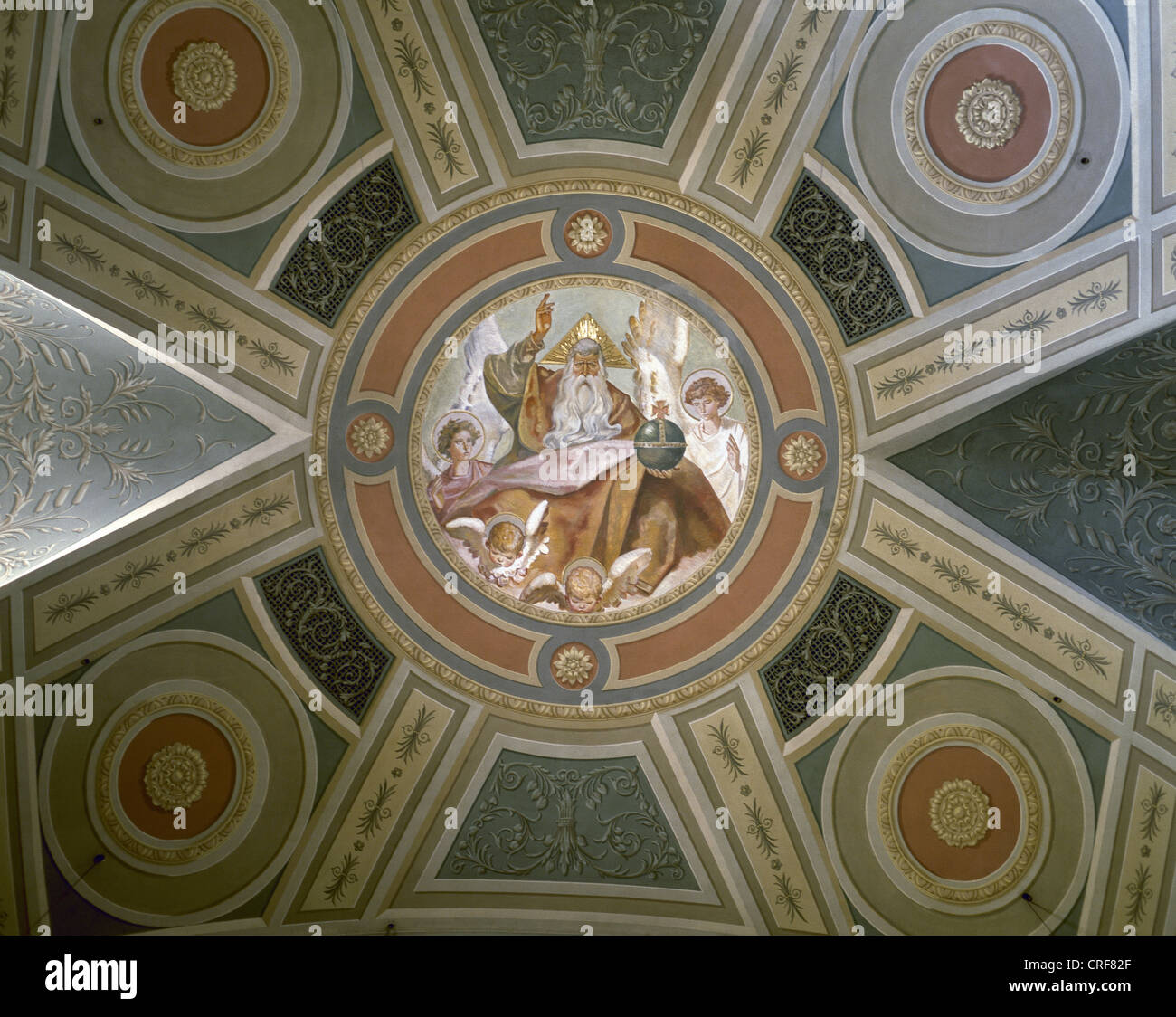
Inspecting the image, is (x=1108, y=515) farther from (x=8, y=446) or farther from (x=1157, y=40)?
(x=8, y=446)

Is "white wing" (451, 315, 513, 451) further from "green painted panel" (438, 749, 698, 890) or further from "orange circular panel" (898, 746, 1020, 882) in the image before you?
"orange circular panel" (898, 746, 1020, 882)

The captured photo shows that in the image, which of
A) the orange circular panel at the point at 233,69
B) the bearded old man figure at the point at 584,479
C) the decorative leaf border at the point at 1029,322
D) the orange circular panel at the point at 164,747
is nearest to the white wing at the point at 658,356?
the bearded old man figure at the point at 584,479

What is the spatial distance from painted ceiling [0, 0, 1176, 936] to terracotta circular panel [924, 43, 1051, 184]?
0.03 meters

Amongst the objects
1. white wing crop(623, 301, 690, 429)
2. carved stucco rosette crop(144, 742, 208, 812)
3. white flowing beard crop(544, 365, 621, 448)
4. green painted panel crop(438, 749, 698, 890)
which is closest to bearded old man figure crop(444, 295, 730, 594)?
white flowing beard crop(544, 365, 621, 448)

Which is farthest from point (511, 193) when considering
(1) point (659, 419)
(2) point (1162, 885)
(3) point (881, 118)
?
(2) point (1162, 885)

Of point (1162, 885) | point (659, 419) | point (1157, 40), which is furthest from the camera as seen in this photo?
point (659, 419)

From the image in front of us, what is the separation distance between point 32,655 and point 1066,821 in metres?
9.78

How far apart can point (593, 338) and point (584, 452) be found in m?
1.16

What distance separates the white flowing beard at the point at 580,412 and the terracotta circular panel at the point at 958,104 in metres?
3.95

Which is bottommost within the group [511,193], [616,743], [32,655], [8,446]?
[616,743]

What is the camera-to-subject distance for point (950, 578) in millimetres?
→ 13062

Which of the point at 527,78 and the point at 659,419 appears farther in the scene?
the point at 659,419

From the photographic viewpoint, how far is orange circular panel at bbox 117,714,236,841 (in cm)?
1302

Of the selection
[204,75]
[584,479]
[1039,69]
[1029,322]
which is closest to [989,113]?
[1039,69]
